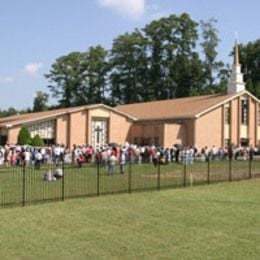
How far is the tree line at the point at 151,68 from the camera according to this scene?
258 ft

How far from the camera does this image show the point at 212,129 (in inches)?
1983

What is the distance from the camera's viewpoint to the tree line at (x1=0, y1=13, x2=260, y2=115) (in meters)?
78.5

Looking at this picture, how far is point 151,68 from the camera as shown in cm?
8112

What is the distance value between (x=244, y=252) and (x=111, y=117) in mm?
40513

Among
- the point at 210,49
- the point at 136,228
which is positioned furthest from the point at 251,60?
the point at 136,228

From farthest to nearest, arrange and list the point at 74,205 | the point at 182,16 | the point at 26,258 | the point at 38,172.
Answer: the point at 182,16 → the point at 38,172 → the point at 74,205 → the point at 26,258

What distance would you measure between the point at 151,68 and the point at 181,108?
29.2m

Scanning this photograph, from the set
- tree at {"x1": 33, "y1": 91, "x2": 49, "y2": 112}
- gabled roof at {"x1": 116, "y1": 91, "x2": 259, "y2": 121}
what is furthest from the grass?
tree at {"x1": 33, "y1": 91, "x2": 49, "y2": 112}

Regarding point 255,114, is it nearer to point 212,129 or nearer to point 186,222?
point 212,129

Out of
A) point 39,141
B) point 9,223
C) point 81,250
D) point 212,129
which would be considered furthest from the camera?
point 212,129

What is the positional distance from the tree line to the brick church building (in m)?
21.7

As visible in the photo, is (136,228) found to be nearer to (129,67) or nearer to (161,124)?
(161,124)

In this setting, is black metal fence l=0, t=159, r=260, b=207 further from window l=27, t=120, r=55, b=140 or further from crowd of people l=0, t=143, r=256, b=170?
window l=27, t=120, r=55, b=140

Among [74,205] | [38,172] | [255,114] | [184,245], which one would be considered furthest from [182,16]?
[184,245]
